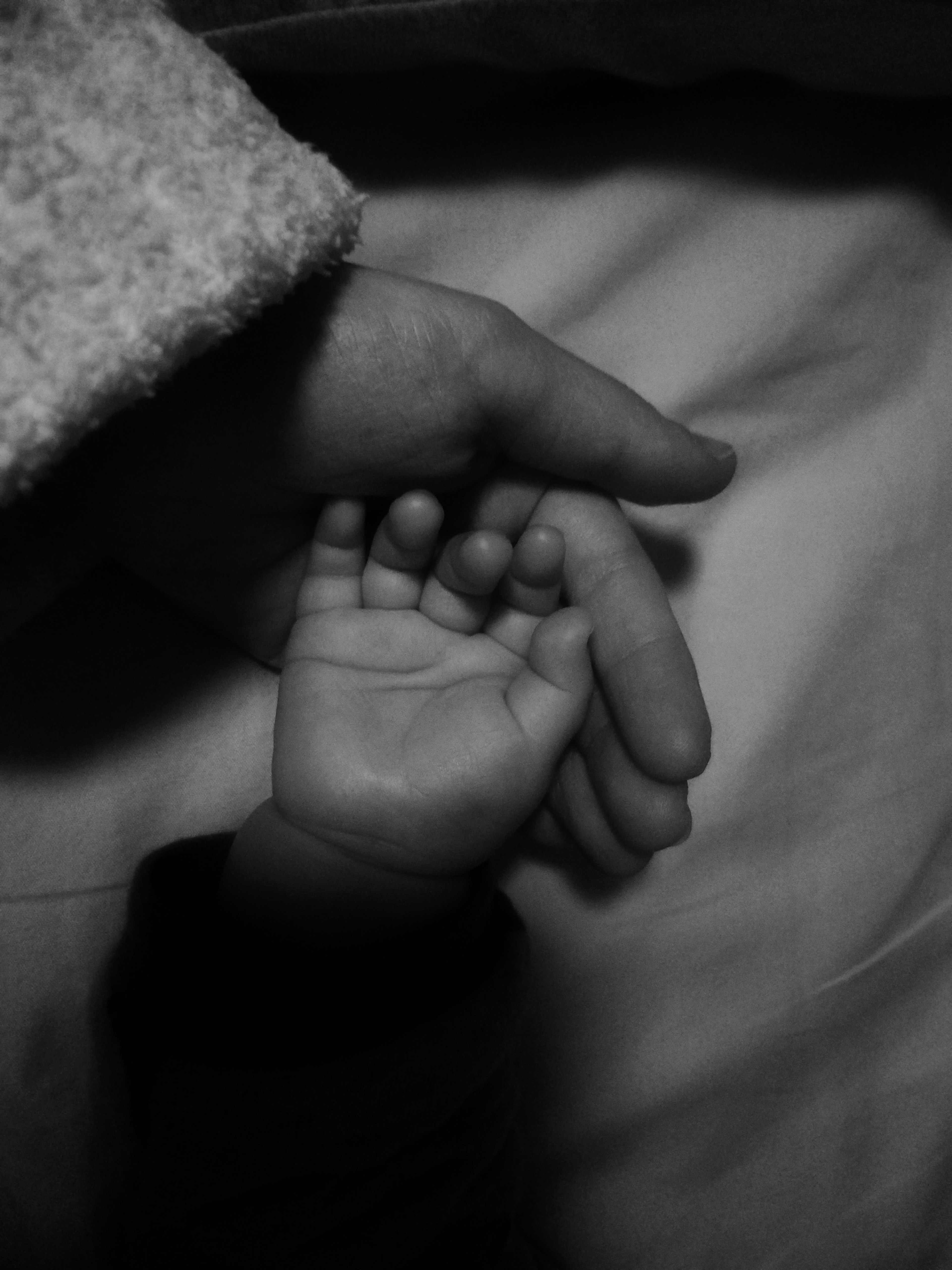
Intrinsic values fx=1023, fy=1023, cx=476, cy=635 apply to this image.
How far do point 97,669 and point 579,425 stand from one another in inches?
11.2

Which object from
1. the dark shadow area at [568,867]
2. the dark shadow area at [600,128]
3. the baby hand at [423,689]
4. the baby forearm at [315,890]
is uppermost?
the dark shadow area at [600,128]

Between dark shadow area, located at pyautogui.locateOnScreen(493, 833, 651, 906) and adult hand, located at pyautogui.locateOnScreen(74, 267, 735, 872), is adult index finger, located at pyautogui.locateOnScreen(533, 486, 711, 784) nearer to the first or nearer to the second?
adult hand, located at pyautogui.locateOnScreen(74, 267, 735, 872)

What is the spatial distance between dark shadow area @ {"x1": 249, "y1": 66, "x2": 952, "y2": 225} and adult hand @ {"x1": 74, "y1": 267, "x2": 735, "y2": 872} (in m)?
0.15

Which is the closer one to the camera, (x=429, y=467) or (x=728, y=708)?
(x=429, y=467)

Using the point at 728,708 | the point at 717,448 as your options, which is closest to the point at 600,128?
the point at 717,448

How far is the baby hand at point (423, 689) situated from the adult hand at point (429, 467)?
2 cm

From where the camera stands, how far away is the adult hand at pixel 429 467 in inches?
18.0

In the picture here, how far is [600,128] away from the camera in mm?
583

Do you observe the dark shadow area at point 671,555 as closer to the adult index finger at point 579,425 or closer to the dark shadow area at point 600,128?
the adult index finger at point 579,425

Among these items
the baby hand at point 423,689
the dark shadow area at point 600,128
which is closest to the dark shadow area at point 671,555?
the baby hand at point 423,689

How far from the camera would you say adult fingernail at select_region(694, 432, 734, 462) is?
517mm

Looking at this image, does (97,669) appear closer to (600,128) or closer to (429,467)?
(429,467)

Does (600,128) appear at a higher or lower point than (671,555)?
higher

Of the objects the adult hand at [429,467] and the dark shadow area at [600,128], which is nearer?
the adult hand at [429,467]
